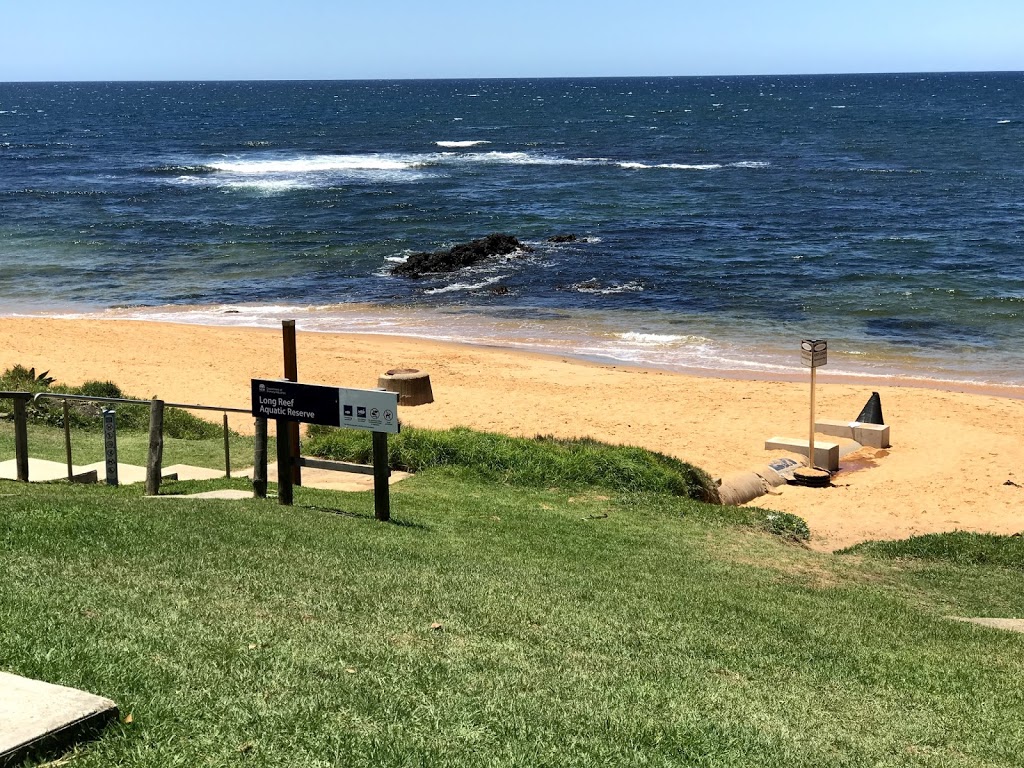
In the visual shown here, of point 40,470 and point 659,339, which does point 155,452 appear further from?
point 659,339

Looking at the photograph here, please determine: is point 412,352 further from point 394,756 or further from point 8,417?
point 394,756

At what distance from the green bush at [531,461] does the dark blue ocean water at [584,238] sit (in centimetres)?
1187

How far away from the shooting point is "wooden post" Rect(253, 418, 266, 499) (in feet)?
36.5

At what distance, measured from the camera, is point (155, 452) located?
36.7ft

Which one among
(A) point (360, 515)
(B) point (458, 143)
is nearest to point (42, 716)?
(A) point (360, 515)

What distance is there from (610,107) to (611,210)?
316 feet

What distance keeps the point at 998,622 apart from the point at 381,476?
18.2ft

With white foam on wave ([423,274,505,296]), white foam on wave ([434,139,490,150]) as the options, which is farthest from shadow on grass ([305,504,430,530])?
white foam on wave ([434,139,490,150])

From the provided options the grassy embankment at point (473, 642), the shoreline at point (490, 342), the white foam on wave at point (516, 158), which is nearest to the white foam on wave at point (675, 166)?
the white foam on wave at point (516, 158)

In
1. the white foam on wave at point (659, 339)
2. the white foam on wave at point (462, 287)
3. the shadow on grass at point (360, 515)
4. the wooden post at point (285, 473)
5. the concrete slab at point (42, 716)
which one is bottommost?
the white foam on wave at point (659, 339)

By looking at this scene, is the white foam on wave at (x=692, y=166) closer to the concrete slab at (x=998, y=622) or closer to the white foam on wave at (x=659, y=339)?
the white foam on wave at (x=659, y=339)

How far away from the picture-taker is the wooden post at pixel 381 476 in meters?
10.6

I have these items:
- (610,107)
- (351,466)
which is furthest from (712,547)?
(610,107)

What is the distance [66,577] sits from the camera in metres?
7.38
